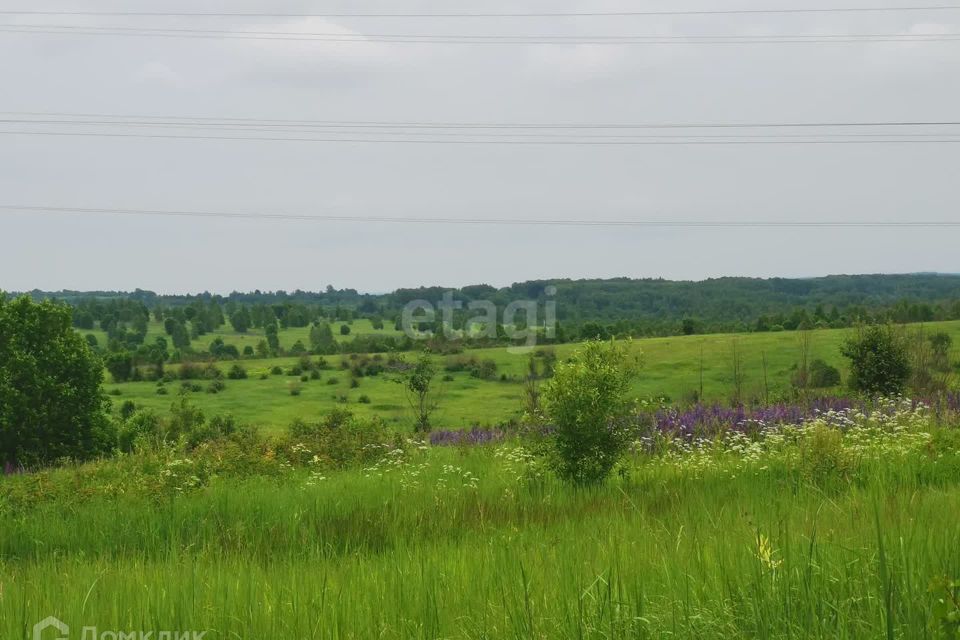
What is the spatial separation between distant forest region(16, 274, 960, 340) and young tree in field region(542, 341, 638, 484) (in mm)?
57310

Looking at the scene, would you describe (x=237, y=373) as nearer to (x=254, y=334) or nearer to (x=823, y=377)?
(x=254, y=334)

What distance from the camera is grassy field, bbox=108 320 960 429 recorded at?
2019 inches

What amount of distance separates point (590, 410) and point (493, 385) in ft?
190

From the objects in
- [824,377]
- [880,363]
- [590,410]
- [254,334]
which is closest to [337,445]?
[590,410]

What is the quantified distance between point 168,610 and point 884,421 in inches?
534

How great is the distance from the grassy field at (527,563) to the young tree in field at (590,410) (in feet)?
2.80

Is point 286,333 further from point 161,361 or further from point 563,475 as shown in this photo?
point 563,475

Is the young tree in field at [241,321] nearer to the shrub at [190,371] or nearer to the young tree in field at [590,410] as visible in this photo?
the shrub at [190,371]

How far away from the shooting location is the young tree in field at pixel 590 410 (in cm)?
1120

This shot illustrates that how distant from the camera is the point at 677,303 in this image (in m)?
104

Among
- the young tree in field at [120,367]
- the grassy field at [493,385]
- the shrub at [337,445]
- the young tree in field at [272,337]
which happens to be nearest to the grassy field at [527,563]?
the shrub at [337,445]

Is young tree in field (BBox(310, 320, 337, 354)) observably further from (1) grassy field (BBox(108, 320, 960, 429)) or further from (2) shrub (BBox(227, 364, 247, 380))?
(1) grassy field (BBox(108, 320, 960, 429))

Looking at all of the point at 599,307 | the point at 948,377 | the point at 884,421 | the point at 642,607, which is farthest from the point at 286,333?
the point at 642,607

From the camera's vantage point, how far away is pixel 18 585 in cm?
527
